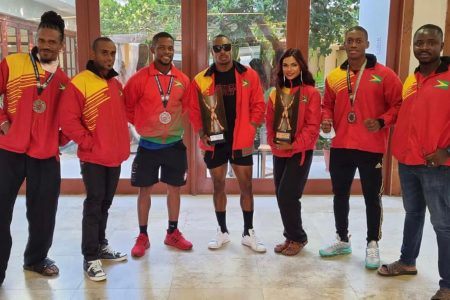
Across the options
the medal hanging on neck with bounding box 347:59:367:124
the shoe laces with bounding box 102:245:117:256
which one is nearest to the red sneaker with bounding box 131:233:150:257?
the shoe laces with bounding box 102:245:117:256

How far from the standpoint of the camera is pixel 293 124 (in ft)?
10.3

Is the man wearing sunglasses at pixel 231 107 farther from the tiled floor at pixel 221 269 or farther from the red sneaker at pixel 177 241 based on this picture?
the red sneaker at pixel 177 241

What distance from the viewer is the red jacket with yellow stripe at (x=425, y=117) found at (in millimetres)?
2459

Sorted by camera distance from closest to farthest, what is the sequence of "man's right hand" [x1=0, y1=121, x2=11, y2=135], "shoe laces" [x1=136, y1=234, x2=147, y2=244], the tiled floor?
"man's right hand" [x1=0, y1=121, x2=11, y2=135] < the tiled floor < "shoe laces" [x1=136, y1=234, x2=147, y2=244]

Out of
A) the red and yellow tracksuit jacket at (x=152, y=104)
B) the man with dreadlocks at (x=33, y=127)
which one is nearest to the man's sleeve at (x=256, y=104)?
the red and yellow tracksuit jacket at (x=152, y=104)

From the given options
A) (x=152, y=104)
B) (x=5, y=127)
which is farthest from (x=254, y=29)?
(x=5, y=127)

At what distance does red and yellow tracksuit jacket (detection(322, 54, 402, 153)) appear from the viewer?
9.61 feet

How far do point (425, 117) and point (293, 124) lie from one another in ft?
2.97

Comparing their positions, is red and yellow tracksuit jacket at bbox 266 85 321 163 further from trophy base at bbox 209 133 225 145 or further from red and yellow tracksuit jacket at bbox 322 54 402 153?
trophy base at bbox 209 133 225 145

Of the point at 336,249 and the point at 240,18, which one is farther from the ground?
the point at 240,18

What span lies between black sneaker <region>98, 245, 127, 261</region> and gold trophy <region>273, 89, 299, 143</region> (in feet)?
4.57

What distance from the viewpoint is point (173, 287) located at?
281cm

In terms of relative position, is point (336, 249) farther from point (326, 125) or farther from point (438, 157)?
point (438, 157)

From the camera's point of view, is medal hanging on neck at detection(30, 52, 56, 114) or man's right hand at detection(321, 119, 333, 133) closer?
medal hanging on neck at detection(30, 52, 56, 114)
